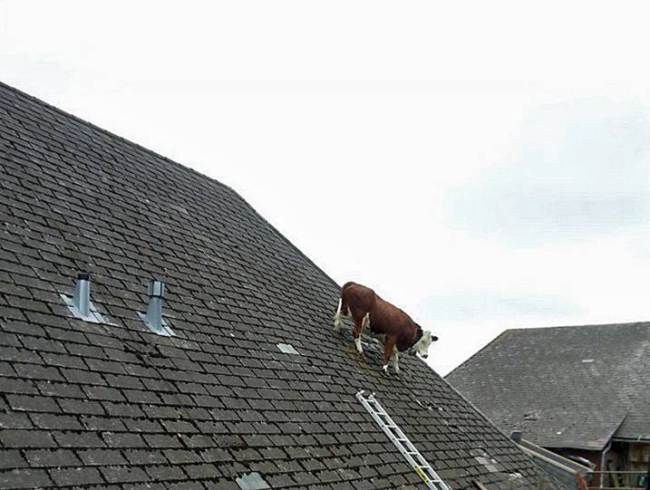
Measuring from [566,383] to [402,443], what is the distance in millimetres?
19345

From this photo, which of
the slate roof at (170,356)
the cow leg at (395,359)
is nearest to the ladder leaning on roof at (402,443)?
the slate roof at (170,356)

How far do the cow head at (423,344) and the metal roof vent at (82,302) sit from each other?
616 centimetres

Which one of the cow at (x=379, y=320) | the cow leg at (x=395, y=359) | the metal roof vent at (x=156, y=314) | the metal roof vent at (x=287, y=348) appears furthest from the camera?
the cow leg at (x=395, y=359)

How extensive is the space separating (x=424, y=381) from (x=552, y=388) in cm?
1625

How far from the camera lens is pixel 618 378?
2517 centimetres

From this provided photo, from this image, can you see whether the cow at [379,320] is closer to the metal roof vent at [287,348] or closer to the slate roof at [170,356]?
the slate roof at [170,356]

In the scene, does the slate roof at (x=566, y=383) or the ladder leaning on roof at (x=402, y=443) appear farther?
the slate roof at (x=566, y=383)

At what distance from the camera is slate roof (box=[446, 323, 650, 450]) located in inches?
917

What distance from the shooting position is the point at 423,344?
11.3 m

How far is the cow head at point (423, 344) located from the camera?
11196mm

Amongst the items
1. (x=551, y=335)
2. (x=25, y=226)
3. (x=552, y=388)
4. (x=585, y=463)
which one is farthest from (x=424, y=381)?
(x=551, y=335)

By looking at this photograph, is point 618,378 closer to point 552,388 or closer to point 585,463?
point 552,388

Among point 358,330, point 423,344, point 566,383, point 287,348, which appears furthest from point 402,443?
point 566,383

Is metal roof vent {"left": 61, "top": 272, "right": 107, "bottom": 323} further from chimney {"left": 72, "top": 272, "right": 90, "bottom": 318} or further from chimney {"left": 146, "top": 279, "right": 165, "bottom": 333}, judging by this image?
chimney {"left": 146, "top": 279, "right": 165, "bottom": 333}
